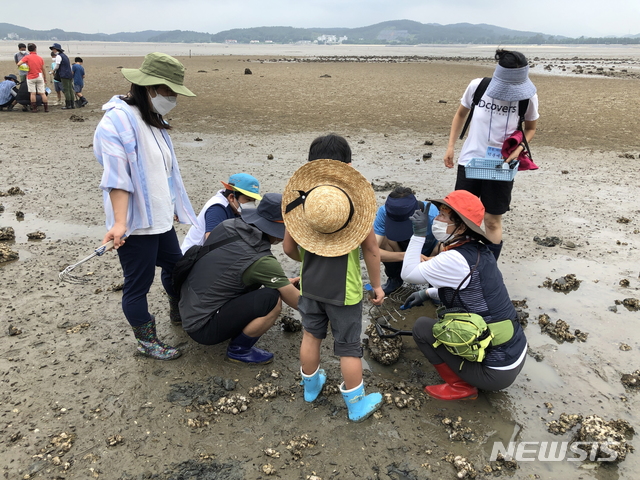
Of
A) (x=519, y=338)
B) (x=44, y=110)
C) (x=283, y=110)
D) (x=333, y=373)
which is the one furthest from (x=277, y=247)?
(x=44, y=110)

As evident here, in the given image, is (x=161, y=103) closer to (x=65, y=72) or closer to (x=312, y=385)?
(x=312, y=385)

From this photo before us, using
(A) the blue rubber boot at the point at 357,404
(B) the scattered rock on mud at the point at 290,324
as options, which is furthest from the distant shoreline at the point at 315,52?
(A) the blue rubber boot at the point at 357,404

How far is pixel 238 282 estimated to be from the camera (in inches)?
129

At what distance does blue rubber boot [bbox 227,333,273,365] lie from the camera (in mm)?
3448

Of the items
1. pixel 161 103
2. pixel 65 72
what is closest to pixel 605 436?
pixel 161 103

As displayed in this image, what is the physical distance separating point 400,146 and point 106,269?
7320mm

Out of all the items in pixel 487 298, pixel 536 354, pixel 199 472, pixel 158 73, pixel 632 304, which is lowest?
pixel 199 472

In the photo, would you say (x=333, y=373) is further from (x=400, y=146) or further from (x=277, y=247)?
(x=400, y=146)

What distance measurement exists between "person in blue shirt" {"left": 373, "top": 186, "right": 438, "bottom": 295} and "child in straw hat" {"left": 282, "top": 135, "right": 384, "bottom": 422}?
49.4 inches

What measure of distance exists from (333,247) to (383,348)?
1.29 meters

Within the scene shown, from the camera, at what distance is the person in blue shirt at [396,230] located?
4.08m

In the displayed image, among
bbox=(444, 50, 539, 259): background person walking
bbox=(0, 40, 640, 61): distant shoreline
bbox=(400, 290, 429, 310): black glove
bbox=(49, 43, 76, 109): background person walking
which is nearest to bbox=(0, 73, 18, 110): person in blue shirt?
bbox=(49, 43, 76, 109): background person walking

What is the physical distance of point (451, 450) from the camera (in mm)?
2715

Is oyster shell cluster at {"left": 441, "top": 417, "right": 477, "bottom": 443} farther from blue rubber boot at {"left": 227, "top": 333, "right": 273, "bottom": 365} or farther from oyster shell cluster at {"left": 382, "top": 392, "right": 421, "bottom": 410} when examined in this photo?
blue rubber boot at {"left": 227, "top": 333, "right": 273, "bottom": 365}
